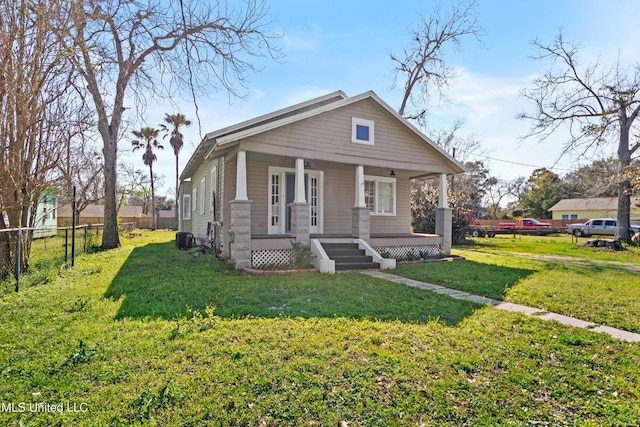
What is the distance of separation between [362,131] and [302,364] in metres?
8.77

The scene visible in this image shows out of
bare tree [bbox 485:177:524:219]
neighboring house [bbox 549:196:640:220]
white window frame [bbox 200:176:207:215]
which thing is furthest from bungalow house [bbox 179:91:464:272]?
bare tree [bbox 485:177:524:219]

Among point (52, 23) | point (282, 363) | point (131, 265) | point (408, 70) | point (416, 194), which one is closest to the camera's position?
point (282, 363)

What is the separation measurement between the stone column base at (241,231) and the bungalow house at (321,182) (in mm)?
→ 24

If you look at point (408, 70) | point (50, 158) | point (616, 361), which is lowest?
point (616, 361)

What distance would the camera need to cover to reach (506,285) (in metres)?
7.47

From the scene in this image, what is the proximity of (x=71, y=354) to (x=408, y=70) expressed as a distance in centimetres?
2431

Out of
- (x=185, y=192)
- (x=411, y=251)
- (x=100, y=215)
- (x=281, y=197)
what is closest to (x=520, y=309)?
(x=411, y=251)

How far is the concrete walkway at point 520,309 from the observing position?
4.50m

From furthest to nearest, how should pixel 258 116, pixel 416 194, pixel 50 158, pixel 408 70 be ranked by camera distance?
pixel 408 70 < pixel 416 194 < pixel 258 116 < pixel 50 158

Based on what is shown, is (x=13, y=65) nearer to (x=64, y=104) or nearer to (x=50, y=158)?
(x=64, y=104)

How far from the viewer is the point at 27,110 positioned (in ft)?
17.9

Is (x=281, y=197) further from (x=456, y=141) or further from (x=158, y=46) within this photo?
(x=456, y=141)

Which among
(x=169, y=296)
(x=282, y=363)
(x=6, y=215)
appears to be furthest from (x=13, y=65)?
(x=282, y=363)

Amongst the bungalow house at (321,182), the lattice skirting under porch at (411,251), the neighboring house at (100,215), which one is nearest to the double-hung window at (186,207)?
the bungalow house at (321,182)
